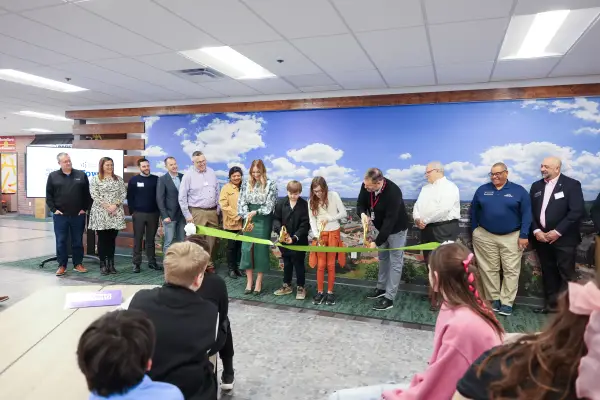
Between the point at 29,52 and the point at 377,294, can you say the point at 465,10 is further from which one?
the point at 29,52

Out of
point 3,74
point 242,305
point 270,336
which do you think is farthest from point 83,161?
point 270,336

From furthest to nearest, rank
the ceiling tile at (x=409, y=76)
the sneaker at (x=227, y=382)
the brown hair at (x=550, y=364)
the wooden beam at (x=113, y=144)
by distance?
the wooden beam at (x=113, y=144), the ceiling tile at (x=409, y=76), the sneaker at (x=227, y=382), the brown hair at (x=550, y=364)

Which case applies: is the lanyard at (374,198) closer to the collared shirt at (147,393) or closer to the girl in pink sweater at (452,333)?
the girl in pink sweater at (452,333)

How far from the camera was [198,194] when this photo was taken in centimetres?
565

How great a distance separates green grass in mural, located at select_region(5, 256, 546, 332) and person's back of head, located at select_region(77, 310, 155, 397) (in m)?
3.32

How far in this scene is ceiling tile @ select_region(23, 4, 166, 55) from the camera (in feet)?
10.7

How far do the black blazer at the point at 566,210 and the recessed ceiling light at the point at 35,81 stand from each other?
638 cm

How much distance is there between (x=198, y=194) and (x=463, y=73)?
3.73m

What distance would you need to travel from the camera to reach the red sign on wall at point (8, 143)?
14.0 m

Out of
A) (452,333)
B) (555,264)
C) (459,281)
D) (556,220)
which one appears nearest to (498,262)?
(555,264)

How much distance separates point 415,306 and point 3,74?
617 cm

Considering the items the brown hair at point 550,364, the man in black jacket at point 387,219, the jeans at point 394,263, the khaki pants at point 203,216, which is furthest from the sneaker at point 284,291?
the brown hair at point 550,364

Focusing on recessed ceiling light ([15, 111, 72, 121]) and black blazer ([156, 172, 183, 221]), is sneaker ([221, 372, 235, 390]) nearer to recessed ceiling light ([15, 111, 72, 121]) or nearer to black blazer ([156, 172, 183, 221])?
black blazer ([156, 172, 183, 221])

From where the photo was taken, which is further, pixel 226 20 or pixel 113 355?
pixel 226 20
